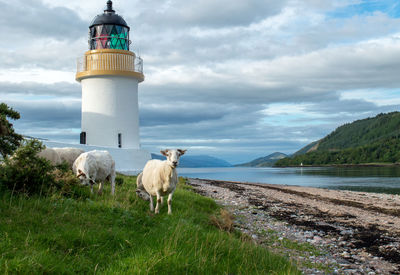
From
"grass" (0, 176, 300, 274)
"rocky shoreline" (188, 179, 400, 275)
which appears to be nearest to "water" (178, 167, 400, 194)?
"rocky shoreline" (188, 179, 400, 275)

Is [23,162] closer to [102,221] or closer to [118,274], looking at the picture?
[102,221]

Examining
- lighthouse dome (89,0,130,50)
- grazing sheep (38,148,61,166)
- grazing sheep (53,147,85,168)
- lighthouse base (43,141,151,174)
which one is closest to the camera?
grazing sheep (38,148,61,166)

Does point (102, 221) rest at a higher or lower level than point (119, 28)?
lower

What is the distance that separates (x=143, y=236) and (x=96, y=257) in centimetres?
140

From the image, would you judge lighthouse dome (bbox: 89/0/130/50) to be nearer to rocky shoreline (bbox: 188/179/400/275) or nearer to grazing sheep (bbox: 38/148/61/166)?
grazing sheep (bbox: 38/148/61/166)

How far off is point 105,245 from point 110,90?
2121 cm

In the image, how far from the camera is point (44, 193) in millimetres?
9016


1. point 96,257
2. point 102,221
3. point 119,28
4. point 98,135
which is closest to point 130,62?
point 119,28

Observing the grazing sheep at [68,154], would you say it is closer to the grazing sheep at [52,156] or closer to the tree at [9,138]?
the grazing sheep at [52,156]

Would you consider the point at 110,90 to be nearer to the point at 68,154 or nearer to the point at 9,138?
the point at 68,154

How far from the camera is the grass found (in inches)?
222

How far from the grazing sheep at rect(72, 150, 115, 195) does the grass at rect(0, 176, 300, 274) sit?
8.75 ft

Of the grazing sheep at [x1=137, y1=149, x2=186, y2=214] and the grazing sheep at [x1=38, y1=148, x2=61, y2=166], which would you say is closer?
the grazing sheep at [x1=137, y1=149, x2=186, y2=214]

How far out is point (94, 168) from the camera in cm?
1207
